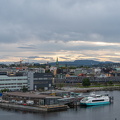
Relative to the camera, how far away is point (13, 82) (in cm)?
2586

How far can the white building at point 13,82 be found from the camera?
2520 centimetres

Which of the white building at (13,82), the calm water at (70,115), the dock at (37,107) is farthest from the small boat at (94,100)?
the white building at (13,82)

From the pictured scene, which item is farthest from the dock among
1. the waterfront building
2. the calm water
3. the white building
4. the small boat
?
the waterfront building

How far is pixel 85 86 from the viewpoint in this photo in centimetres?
3494

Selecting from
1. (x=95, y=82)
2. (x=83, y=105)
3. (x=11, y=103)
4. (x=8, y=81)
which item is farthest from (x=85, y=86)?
(x=11, y=103)

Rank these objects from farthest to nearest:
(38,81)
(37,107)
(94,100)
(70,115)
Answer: (38,81) → (94,100) → (37,107) → (70,115)

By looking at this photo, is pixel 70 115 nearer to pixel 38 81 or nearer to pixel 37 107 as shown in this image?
pixel 37 107

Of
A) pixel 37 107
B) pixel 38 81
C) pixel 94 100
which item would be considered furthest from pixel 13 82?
pixel 37 107

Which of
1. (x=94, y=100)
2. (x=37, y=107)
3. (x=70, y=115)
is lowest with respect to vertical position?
(x=70, y=115)

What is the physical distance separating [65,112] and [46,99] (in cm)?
172

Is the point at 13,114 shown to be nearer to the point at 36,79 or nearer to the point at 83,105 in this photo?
the point at 83,105

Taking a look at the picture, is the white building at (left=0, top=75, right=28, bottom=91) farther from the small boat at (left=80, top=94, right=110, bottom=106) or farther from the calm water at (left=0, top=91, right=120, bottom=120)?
the small boat at (left=80, top=94, right=110, bottom=106)

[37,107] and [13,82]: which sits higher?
[13,82]

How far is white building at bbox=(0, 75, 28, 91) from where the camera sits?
25.2 meters
